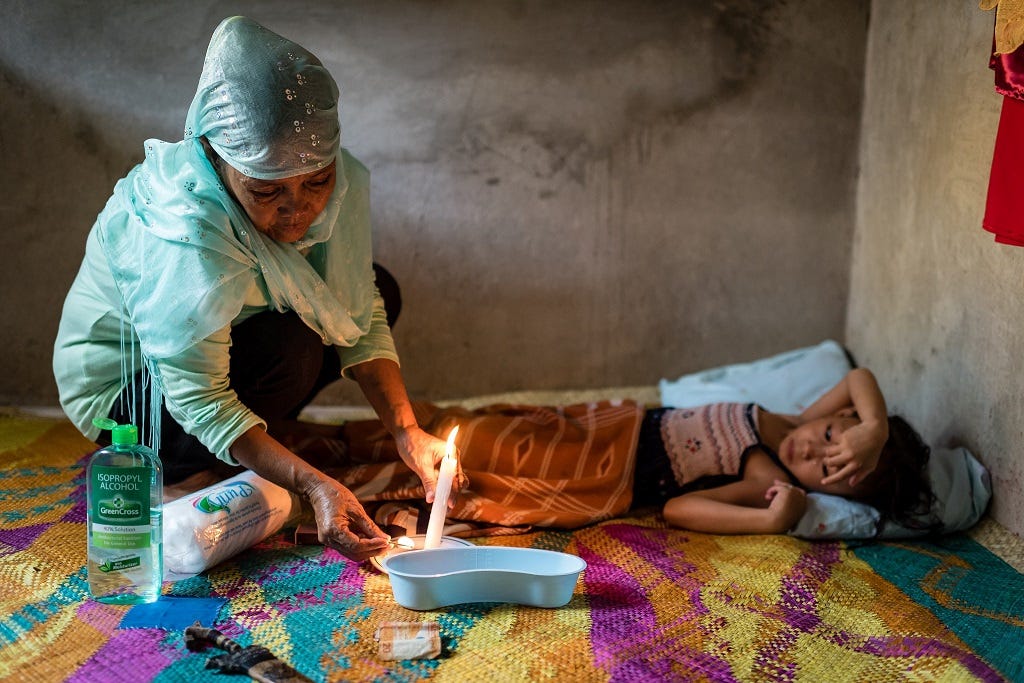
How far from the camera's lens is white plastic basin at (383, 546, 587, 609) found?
1.54 m

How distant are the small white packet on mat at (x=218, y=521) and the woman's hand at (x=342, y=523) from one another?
213 millimetres

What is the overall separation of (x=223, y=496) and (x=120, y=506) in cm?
23

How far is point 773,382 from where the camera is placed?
266 cm

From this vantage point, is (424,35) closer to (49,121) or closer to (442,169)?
(442,169)

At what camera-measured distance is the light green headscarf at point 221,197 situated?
58.4 inches

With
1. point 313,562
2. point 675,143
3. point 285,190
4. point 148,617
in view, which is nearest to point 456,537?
point 313,562

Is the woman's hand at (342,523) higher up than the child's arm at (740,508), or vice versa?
the woman's hand at (342,523)

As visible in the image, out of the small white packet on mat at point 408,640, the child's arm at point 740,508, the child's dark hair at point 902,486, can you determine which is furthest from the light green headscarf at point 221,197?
the child's dark hair at point 902,486

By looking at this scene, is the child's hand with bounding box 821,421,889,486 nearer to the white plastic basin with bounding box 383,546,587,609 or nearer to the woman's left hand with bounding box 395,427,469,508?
the white plastic basin with bounding box 383,546,587,609

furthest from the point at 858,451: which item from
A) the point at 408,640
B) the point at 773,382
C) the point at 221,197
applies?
the point at 221,197

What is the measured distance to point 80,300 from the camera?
1.77m

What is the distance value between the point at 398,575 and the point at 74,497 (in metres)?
0.88

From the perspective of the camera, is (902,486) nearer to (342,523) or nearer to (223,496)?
(342,523)

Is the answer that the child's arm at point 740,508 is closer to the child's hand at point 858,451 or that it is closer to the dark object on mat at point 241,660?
the child's hand at point 858,451
